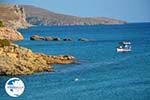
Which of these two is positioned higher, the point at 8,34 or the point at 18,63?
the point at 18,63

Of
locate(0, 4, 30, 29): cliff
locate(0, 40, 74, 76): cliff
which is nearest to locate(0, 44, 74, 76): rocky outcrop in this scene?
locate(0, 40, 74, 76): cliff

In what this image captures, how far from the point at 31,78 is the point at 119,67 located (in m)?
11.4

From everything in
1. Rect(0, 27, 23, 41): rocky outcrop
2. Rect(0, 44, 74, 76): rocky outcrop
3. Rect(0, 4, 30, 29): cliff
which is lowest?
Rect(0, 4, 30, 29): cliff

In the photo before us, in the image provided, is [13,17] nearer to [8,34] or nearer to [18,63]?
[8,34]

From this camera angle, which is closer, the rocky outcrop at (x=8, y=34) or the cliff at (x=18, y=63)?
the cliff at (x=18, y=63)

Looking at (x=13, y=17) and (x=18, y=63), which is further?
(x=13, y=17)

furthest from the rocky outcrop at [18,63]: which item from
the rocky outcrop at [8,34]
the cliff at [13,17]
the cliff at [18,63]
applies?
the cliff at [13,17]

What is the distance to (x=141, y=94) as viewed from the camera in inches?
1008

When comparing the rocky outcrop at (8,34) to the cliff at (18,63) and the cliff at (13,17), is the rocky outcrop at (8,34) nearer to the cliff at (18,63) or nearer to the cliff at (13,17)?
the cliff at (18,63)

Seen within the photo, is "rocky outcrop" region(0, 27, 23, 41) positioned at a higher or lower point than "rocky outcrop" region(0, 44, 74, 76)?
lower

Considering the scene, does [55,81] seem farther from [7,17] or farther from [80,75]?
[7,17]

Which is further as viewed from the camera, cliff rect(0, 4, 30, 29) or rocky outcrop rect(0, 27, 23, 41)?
cliff rect(0, 4, 30, 29)

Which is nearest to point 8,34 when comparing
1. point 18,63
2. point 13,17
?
point 18,63

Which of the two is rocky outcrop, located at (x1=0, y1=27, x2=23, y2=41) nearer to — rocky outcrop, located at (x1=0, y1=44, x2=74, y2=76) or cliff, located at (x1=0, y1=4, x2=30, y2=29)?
rocky outcrop, located at (x1=0, y1=44, x2=74, y2=76)
